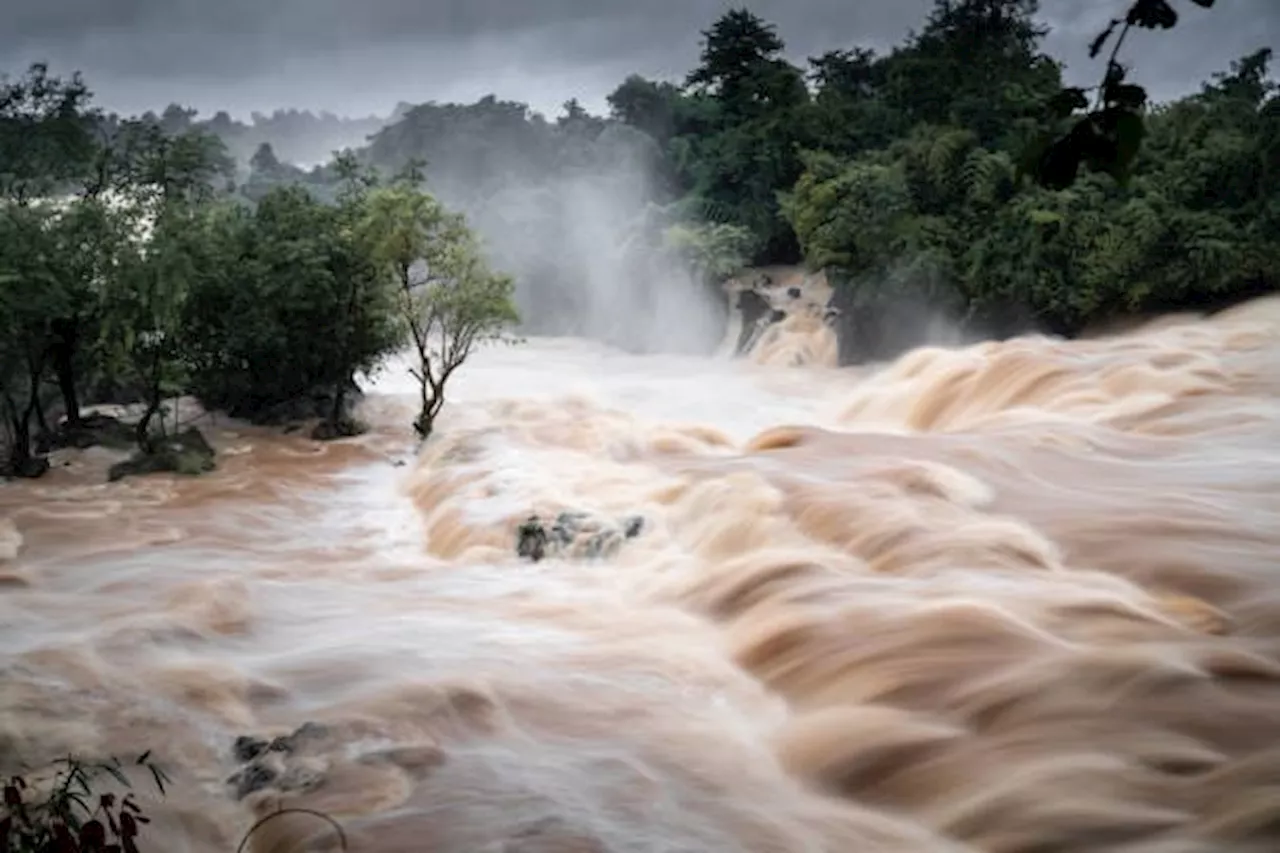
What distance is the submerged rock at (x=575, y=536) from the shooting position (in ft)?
24.5

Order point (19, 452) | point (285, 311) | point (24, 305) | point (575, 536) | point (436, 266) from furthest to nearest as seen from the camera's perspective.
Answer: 1. point (285, 311)
2. point (436, 266)
3. point (19, 452)
4. point (24, 305)
5. point (575, 536)

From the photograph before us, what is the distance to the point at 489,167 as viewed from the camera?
30.8 meters

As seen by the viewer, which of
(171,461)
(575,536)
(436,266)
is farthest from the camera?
(436,266)

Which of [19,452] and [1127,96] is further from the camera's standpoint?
[19,452]

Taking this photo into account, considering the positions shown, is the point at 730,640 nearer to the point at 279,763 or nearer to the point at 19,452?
the point at 279,763

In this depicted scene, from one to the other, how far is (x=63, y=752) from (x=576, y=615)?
2.83 meters

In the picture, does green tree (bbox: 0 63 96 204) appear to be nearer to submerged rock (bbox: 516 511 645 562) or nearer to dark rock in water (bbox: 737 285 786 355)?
submerged rock (bbox: 516 511 645 562)

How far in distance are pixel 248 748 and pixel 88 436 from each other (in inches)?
370

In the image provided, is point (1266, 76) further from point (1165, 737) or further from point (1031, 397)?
point (1165, 737)

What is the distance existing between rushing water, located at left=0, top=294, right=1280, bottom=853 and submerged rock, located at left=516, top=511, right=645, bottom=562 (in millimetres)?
122

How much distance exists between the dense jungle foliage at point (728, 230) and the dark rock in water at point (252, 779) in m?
5.80

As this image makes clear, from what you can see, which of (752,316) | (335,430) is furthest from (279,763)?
(752,316)

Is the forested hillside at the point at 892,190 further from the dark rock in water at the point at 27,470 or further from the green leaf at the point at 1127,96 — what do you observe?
the dark rock in water at the point at 27,470

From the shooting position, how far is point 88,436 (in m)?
12.2
